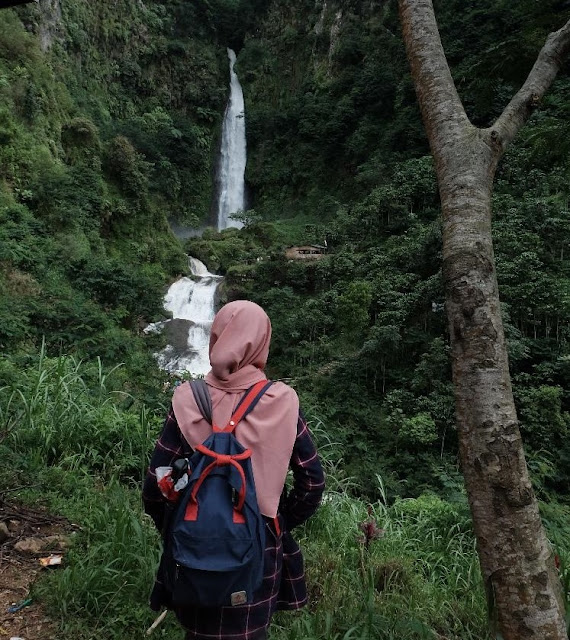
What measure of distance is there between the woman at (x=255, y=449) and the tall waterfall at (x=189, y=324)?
9.79 metres

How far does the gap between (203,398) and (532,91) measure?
6.42 feet

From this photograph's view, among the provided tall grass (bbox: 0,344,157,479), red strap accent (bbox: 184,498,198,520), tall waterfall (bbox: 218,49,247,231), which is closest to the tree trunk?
red strap accent (bbox: 184,498,198,520)

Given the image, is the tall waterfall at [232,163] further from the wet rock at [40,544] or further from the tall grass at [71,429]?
the wet rock at [40,544]

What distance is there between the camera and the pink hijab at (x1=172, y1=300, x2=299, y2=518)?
4.39 ft

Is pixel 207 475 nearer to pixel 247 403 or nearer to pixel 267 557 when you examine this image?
pixel 247 403

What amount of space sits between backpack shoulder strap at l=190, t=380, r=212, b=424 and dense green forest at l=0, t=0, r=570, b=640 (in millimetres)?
1161

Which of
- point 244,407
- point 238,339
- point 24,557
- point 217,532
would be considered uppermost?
point 238,339

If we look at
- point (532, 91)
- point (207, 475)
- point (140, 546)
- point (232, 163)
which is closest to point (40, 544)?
point (140, 546)

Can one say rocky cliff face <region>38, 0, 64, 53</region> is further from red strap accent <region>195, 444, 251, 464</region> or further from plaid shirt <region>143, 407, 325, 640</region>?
red strap accent <region>195, 444, 251, 464</region>

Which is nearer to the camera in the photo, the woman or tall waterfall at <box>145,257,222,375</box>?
the woman

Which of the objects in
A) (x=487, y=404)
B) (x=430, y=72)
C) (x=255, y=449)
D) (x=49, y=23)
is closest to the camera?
(x=255, y=449)

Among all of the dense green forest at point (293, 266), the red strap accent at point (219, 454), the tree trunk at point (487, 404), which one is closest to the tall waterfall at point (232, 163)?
the dense green forest at point (293, 266)

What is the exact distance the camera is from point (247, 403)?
138 centimetres

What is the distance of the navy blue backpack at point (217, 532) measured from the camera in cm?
119
